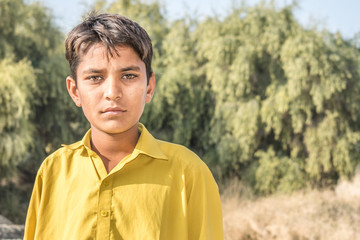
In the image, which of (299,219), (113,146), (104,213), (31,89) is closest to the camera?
(104,213)

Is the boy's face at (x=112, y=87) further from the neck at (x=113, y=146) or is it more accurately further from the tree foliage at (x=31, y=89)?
the tree foliage at (x=31, y=89)

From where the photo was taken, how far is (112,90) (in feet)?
3.94

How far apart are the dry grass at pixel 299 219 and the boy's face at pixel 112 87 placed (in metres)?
4.63

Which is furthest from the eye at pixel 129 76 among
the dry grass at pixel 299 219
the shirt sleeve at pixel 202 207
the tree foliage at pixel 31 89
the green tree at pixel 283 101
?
the green tree at pixel 283 101

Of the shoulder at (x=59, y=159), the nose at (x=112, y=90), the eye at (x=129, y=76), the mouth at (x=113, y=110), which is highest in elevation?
the eye at (x=129, y=76)

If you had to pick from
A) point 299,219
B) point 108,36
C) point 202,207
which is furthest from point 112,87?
point 299,219

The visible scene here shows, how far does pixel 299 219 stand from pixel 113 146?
5006 mm

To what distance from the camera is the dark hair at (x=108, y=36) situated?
1.24 meters

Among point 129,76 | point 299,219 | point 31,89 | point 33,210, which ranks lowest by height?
point 299,219

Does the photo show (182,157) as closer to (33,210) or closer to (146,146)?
(146,146)

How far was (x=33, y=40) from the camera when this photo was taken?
→ 342 inches

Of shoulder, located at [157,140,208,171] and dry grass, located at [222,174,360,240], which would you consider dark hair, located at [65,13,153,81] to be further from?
dry grass, located at [222,174,360,240]

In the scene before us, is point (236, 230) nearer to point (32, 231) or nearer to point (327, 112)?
point (327, 112)

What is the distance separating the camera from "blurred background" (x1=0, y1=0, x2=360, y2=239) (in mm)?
7973
